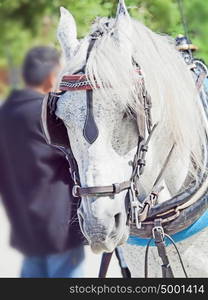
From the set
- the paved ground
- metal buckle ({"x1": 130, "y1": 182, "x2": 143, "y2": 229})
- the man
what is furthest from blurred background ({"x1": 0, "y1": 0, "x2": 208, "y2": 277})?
metal buckle ({"x1": 130, "y1": 182, "x2": 143, "y2": 229})

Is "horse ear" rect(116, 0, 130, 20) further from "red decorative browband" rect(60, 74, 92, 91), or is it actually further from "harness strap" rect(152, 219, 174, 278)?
"harness strap" rect(152, 219, 174, 278)

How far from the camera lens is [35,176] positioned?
2840 millimetres

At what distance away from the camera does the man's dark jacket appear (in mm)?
2799

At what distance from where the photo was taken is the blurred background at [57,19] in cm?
237

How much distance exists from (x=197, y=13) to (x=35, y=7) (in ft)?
3.07

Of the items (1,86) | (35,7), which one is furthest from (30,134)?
(1,86)

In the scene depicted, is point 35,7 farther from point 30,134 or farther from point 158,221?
point 158,221

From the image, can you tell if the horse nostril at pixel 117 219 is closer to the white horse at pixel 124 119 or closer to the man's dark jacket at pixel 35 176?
the white horse at pixel 124 119

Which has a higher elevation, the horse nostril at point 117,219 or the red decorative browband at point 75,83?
the red decorative browband at point 75,83

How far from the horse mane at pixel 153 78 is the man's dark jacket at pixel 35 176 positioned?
40.6 inches

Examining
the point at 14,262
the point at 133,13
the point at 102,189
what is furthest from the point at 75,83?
the point at 14,262

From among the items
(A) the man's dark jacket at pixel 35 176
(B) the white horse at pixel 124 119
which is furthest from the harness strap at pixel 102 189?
(A) the man's dark jacket at pixel 35 176

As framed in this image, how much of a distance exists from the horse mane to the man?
40.9 inches

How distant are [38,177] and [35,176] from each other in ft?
0.05
